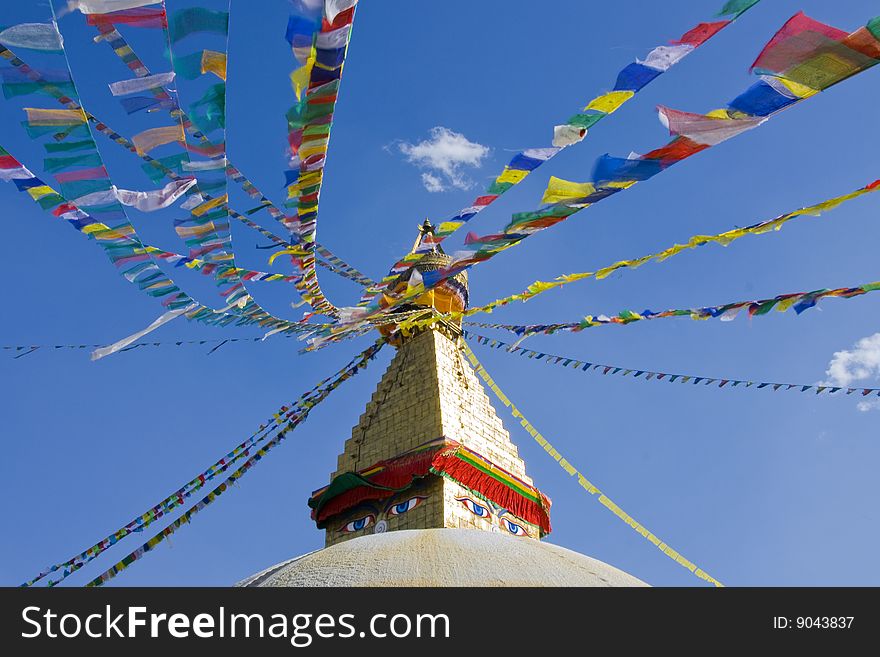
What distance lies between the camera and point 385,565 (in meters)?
5.73

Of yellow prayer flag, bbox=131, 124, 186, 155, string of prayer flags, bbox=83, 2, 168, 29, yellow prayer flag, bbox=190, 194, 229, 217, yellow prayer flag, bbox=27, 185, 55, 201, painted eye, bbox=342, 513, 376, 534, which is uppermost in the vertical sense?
yellow prayer flag, bbox=27, 185, 55, 201

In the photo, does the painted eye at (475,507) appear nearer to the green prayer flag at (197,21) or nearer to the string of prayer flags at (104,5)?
the green prayer flag at (197,21)

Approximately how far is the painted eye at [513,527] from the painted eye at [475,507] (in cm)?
28

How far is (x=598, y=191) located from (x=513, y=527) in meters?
5.85

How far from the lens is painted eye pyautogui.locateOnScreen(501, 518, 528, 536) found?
9.73m

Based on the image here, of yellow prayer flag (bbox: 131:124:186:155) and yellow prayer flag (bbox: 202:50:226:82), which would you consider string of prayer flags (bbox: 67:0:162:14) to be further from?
yellow prayer flag (bbox: 131:124:186:155)

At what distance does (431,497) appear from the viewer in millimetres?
9125

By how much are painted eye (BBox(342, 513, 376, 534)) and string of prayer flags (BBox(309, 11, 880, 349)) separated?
13.8ft

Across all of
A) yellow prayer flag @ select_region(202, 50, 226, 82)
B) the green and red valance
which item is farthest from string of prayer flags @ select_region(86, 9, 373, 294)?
the green and red valance

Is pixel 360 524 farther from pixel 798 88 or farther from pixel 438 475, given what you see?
pixel 798 88

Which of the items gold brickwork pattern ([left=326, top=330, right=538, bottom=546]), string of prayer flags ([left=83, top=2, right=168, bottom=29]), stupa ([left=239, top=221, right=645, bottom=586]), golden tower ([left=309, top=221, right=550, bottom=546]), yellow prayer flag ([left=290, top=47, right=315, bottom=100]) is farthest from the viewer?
golden tower ([left=309, top=221, right=550, bottom=546])

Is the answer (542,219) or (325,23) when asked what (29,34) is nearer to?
(325,23)

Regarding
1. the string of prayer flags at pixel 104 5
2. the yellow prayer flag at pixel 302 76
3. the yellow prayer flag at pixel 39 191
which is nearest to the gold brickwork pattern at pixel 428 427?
the yellow prayer flag at pixel 39 191
